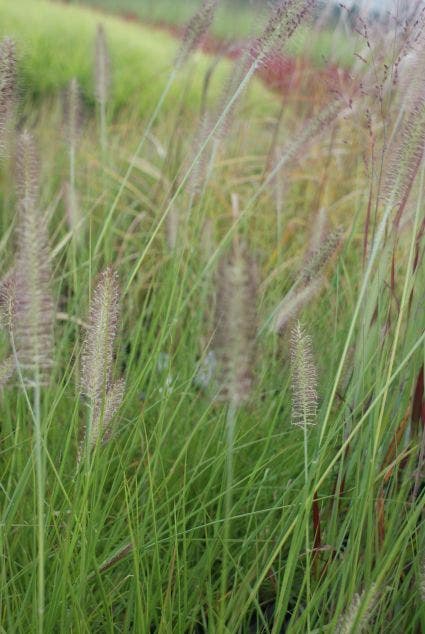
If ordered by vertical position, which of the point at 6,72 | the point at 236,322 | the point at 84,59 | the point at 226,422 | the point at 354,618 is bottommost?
the point at 354,618

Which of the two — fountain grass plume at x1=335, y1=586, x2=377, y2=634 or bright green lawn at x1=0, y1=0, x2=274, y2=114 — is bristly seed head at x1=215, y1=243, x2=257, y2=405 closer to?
fountain grass plume at x1=335, y1=586, x2=377, y2=634

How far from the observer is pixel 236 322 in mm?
653

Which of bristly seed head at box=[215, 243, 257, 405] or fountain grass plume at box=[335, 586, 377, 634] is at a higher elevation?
bristly seed head at box=[215, 243, 257, 405]

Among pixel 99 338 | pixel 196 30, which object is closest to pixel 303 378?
pixel 99 338

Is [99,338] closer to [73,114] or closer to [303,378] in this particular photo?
[303,378]

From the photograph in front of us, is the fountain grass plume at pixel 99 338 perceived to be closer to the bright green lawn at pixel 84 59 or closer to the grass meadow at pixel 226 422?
the grass meadow at pixel 226 422

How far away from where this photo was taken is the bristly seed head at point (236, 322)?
63 centimetres

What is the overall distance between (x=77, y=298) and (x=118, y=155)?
2.12 meters

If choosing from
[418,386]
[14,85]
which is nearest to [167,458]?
[418,386]

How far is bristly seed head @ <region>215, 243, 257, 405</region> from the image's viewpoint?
24.7 inches

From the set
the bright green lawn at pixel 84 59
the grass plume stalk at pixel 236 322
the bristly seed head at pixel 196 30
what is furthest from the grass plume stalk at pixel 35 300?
the bright green lawn at pixel 84 59

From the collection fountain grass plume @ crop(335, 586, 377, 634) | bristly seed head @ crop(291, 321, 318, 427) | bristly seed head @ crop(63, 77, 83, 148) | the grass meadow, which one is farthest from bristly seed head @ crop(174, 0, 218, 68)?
fountain grass plume @ crop(335, 586, 377, 634)

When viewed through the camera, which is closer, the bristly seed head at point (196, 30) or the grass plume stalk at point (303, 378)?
the grass plume stalk at point (303, 378)

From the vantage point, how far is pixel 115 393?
95cm
